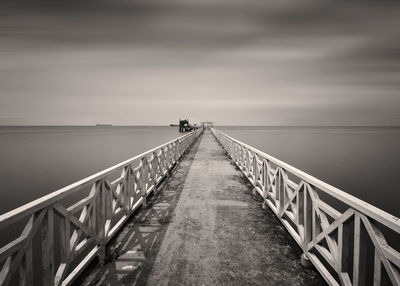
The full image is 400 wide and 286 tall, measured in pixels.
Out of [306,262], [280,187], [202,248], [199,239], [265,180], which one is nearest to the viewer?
[306,262]

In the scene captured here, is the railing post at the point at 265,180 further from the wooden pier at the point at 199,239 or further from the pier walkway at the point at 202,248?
the pier walkway at the point at 202,248

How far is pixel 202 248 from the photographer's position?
3830 mm

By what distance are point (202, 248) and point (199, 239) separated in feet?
1.07

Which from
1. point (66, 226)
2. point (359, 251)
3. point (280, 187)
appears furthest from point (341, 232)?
point (66, 226)

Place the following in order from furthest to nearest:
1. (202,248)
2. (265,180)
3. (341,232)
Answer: (265,180)
(202,248)
(341,232)

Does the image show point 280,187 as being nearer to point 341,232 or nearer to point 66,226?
point 341,232

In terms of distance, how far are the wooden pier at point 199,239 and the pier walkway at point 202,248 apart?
2cm

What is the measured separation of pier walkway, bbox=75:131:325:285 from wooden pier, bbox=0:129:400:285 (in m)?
0.02

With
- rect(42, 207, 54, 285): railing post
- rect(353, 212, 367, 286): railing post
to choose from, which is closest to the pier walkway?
rect(42, 207, 54, 285): railing post

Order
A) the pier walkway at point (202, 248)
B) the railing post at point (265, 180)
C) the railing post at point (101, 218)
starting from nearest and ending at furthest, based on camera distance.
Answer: the pier walkway at point (202, 248) < the railing post at point (101, 218) < the railing post at point (265, 180)

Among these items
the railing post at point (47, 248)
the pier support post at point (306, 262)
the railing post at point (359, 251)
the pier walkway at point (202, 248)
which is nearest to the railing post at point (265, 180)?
the pier walkway at point (202, 248)

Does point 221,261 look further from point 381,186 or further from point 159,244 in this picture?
point 381,186

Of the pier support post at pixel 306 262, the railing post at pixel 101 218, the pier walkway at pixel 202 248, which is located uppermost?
the railing post at pixel 101 218

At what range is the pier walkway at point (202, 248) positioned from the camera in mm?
3098
